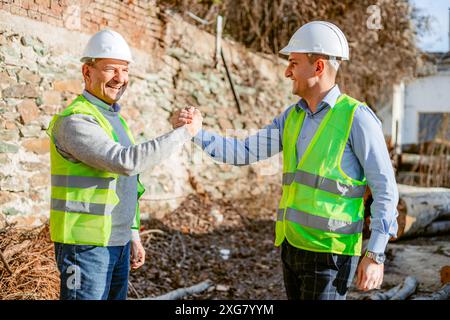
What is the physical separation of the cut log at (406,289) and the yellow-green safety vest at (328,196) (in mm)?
2427

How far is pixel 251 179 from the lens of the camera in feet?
29.2

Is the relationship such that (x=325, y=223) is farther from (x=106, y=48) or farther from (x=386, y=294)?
(x=386, y=294)

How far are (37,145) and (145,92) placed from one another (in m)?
2.00

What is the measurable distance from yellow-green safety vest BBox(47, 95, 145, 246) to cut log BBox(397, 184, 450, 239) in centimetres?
433

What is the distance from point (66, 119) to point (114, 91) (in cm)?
34

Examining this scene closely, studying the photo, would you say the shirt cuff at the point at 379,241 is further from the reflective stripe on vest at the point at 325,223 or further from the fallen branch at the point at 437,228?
the fallen branch at the point at 437,228

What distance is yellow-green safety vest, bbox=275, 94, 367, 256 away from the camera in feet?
8.46

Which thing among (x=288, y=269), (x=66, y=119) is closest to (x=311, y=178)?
(x=288, y=269)

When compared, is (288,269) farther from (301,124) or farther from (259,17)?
(259,17)

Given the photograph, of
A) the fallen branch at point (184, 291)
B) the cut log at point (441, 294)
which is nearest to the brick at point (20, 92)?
the fallen branch at point (184, 291)

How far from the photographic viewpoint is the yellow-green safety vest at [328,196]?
102 inches

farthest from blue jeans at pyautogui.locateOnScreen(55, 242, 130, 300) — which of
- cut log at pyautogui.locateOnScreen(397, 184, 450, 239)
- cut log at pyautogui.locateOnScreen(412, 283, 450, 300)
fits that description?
cut log at pyautogui.locateOnScreen(397, 184, 450, 239)

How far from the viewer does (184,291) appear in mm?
5125

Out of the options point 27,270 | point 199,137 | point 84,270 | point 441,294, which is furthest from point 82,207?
point 441,294
